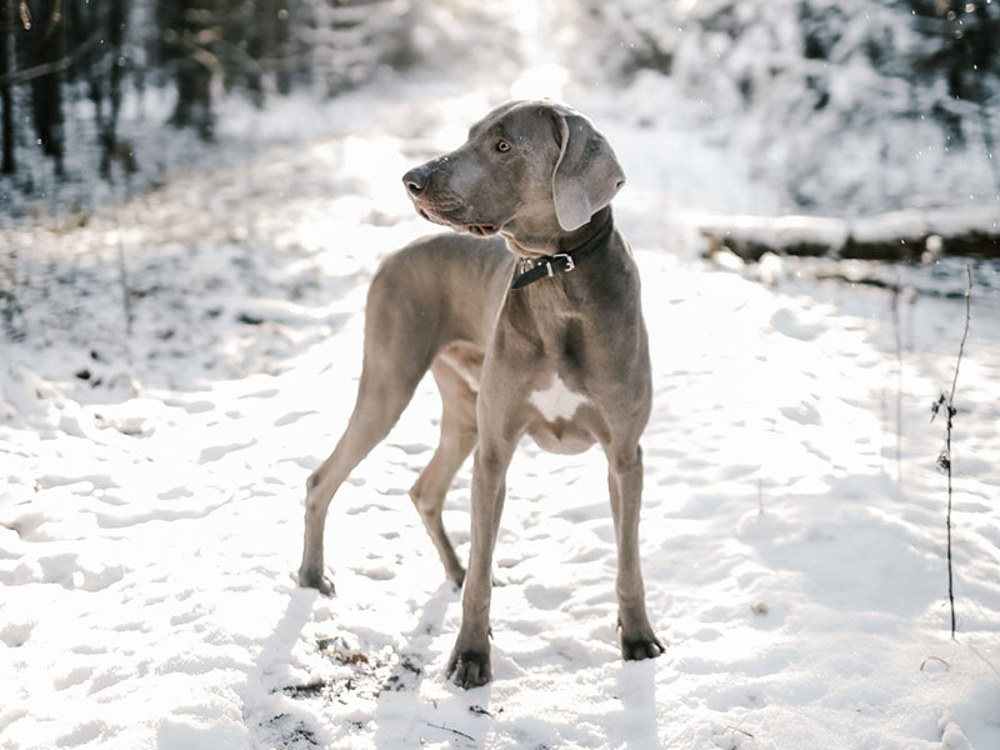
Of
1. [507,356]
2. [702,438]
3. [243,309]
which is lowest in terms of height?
[243,309]

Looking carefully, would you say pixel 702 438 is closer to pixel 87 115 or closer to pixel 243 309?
pixel 243 309

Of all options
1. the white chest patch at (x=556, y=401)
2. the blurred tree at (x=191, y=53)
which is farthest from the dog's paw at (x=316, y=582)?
the blurred tree at (x=191, y=53)

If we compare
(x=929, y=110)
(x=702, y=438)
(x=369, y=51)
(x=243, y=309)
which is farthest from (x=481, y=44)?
(x=702, y=438)

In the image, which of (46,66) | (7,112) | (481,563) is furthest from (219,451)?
(7,112)

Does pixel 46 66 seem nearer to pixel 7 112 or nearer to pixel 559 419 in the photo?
pixel 7 112

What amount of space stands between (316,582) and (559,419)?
128 centimetres

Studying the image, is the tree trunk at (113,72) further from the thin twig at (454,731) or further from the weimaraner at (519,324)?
the thin twig at (454,731)

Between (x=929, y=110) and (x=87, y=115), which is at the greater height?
(x=929, y=110)

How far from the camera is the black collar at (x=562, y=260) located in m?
2.80

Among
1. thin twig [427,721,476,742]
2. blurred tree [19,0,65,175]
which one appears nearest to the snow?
thin twig [427,721,476,742]

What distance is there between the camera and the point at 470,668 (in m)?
2.94

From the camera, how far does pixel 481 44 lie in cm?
3816

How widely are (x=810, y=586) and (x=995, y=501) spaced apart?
1.23 meters

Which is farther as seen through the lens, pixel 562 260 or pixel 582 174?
pixel 562 260
